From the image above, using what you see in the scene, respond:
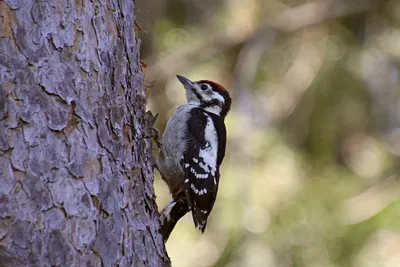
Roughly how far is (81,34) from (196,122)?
1.49 metres

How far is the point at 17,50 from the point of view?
241 cm

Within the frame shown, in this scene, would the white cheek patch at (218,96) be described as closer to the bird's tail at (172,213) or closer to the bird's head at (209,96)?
the bird's head at (209,96)

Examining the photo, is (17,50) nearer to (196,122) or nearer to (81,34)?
(81,34)

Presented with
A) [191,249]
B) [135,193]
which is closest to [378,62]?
[191,249]

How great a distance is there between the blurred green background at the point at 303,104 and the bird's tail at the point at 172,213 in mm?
1667

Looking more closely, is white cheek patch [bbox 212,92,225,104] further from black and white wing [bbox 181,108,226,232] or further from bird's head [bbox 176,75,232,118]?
black and white wing [bbox 181,108,226,232]

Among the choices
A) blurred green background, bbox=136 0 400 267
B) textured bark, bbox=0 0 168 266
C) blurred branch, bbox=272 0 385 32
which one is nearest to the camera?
textured bark, bbox=0 0 168 266

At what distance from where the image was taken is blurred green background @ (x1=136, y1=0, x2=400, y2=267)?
18.0 ft

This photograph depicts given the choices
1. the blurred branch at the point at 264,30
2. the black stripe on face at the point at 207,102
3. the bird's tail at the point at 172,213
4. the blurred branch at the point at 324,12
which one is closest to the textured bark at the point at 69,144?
the bird's tail at the point at 172,213

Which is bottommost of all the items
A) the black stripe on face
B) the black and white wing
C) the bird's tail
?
the bird's tail

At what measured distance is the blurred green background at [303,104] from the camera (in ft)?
18.0

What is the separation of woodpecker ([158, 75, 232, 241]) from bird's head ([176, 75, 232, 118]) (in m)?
0.04

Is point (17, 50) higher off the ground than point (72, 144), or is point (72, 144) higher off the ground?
point (17, 50)

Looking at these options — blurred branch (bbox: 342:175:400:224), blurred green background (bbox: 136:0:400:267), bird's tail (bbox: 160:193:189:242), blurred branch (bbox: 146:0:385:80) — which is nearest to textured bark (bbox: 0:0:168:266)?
bird's tail (bbox: 160:193:189:242)
